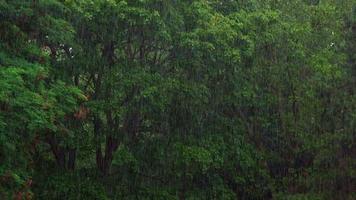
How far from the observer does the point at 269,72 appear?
1959cm

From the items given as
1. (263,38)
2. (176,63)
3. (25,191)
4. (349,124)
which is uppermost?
(263,38)

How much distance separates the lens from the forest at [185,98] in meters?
13.5

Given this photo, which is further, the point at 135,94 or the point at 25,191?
the point at 135,94

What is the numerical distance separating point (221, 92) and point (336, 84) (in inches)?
152

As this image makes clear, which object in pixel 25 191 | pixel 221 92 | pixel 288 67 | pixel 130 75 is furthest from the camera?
pixel 288 67

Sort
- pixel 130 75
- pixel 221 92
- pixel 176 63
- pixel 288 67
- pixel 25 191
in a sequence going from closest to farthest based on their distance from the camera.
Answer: pixel 25 191 < pixel 130 75 < pixel 176 63 < pixel 221 92 < pixel 288 67

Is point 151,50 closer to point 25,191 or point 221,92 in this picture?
point 221,92

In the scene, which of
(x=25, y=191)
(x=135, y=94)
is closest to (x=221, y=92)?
(x=135, y=94)

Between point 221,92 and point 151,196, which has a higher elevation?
point 221,92

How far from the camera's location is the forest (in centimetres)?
1353

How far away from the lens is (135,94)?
16.0 meters

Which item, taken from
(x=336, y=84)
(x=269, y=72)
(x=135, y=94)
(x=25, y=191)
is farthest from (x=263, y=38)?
(x=25, y=191)

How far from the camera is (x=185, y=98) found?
55.5 feet

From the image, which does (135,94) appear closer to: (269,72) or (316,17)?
(269,72)
